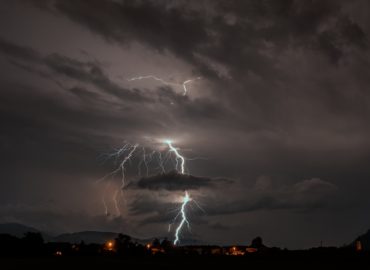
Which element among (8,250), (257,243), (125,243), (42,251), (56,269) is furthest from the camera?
(257,243)

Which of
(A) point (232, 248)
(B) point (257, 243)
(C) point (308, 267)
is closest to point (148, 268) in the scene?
(C) point (308, 267)

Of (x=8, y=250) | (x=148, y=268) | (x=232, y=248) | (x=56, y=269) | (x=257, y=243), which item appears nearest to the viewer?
(x=56, y=269)

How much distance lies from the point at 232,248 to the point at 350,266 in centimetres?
5281

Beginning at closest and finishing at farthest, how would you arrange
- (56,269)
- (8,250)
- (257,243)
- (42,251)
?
1. (56,269)
2. (8,250)
3. (42,251)
4. (257,243)

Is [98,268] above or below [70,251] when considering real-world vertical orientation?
below

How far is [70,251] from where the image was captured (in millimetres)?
69188

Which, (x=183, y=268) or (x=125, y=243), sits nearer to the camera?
(x=183, y=268)

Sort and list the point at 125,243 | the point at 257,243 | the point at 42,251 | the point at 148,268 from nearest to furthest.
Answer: the point at 148,268 → the point at 42,251 → the point at 125,243 → the point at 257,243

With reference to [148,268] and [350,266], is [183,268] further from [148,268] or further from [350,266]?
[350,266]

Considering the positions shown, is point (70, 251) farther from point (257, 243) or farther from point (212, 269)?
point (257, 243)

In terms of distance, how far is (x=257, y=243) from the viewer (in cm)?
10925

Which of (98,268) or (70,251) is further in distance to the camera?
(70,251)

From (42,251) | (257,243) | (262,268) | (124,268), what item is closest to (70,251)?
(42,251)

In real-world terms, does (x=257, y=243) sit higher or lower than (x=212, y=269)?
higher
